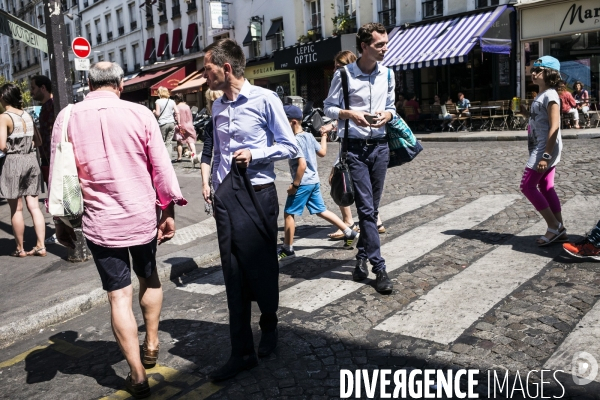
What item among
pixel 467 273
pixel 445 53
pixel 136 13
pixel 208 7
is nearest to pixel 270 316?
pixel 467 273

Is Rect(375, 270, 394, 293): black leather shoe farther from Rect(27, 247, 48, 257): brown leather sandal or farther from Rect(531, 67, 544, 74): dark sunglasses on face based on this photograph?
Rect(27, 247, 48, 257): brown leather sandal

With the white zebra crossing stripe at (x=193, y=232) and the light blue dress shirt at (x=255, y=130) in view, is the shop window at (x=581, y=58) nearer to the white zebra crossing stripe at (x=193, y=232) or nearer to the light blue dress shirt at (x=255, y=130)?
the white zebra crossing stripe at (x=193, y=232)

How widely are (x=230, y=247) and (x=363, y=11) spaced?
22.5 meters

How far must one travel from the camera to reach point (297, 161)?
5312mm

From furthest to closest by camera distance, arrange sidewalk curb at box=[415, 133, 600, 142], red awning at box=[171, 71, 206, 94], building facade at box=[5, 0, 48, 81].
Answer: building facade at box=[5, 0, 48, 81], red awning at box=[171, 71, 206, 94], sidewalk curb at box=[415, 133, 600, 142]

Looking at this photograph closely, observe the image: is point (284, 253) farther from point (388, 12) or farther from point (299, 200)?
point (388, 12)

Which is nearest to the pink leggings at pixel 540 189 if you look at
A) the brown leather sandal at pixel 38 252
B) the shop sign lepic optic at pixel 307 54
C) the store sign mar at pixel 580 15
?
the brown leather sandal at pixel 38 252

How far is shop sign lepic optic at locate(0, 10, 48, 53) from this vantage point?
5.90m

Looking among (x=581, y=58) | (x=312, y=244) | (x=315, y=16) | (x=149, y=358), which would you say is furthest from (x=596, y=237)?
(x=315, y=16)

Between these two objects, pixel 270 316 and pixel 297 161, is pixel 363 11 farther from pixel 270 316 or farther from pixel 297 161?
pixel 270 316

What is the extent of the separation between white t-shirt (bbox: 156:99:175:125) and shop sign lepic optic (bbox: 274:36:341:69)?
39.2ft

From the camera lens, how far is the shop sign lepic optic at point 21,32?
5.90 m

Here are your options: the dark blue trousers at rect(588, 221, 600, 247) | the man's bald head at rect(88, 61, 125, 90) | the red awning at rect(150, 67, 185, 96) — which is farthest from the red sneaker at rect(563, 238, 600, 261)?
the red awning at rect(150, 67, 185, 96)

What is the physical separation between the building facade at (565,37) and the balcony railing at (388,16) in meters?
5.30
